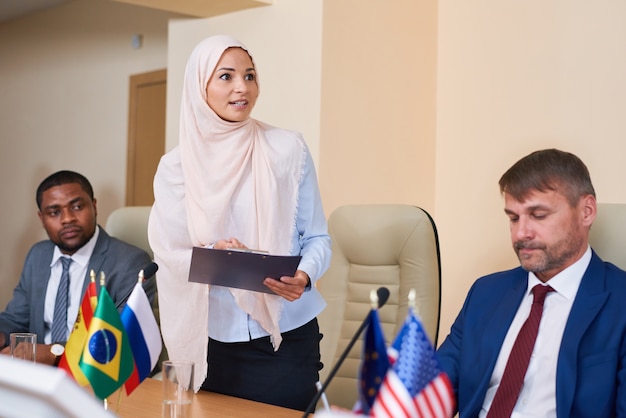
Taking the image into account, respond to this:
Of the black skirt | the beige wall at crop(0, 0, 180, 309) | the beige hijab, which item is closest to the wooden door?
the beige wall at crop(0, 0, 180, 309)

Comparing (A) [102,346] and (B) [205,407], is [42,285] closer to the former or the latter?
(B) [205,407]

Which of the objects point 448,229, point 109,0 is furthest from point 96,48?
point 448,229

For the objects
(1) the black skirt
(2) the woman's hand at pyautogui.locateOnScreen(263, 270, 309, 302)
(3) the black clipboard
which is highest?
(3) the black clipboard

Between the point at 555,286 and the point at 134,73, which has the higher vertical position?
the point at 134,73

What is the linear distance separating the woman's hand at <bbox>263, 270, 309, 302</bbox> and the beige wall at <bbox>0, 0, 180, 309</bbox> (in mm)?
4086

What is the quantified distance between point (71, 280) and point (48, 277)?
109 millimetres

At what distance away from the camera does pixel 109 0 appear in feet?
20.6

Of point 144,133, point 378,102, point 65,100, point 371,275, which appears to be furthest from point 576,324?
point 65,100

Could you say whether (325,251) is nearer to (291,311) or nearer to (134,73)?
(291,311)

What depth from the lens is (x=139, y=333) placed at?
169cm

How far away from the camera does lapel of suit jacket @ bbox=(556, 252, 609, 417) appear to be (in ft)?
6.11

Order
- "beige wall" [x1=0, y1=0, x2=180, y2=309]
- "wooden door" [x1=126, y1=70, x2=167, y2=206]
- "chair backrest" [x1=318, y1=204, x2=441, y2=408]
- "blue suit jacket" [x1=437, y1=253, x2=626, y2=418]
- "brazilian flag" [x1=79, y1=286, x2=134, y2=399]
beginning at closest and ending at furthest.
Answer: "brazilian flag" [x1=79, y1=286, x2=134, y2=399]
"blue suit jacket" [x1=437, y1=253, x2=626, y2=418]
"chair backrest" [x1=318, y1=204, x2=441, y2=408]
"wooden door" [x1=126, y1=70, x2=167, y2=206]
"beige wall" [x1=0, y1=0, x2=180, y2=309]

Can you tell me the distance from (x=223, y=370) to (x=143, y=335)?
21.0 inches

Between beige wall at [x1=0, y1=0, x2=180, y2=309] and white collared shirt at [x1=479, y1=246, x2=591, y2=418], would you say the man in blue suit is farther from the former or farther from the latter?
beige wall at [x1=0, y1=0, x2=180, y2=309]
